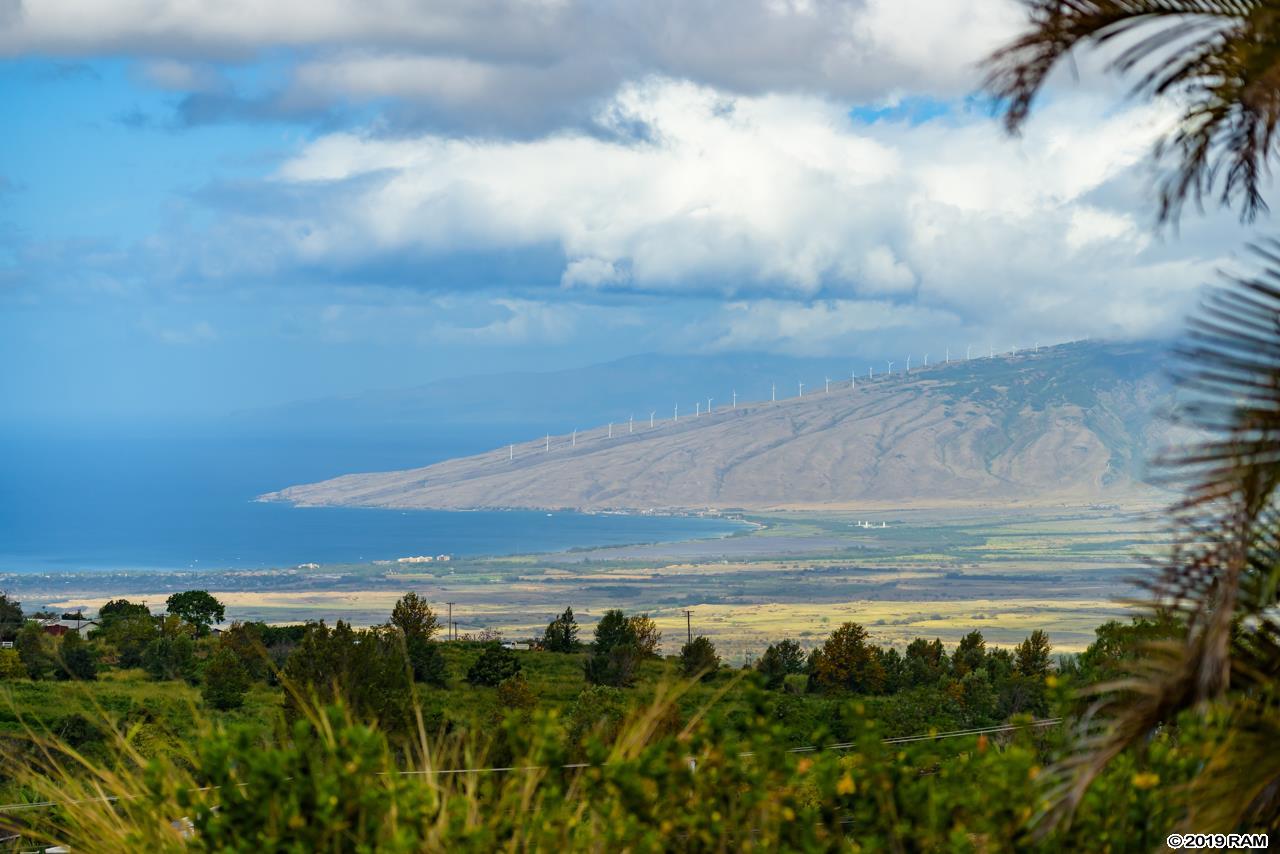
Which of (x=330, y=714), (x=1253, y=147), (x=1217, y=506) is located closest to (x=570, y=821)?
(x=330, y=714)

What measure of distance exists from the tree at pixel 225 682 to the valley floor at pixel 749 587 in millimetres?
51605

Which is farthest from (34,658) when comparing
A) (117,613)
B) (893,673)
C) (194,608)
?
(893,673)

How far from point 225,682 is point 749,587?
11124 cm

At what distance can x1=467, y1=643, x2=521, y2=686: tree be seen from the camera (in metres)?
39.5

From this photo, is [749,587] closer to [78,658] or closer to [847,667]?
[847,667]

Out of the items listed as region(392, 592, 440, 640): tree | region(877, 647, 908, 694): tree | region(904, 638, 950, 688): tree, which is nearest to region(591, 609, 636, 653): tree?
region(392, 592, 440, 640): tree

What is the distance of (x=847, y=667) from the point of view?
44.0 m

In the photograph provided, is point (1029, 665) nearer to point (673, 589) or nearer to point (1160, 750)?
point (1160, 750)

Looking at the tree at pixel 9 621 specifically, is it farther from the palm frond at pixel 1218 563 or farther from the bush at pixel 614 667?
the palm frond at pixel 1218 563

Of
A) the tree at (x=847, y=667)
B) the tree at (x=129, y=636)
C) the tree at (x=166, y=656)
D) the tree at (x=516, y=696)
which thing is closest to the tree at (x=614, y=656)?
the tree at (x=516, y=696)

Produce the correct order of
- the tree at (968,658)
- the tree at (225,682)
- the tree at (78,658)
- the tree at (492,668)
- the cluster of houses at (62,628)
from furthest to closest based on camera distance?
the tree at (968,658) < the cluster of houses at (62,628) < the tree at (492,668) < the tree at (78,658) < the tree at (225,682)

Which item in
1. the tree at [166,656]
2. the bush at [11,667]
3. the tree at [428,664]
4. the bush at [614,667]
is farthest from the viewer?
the bush at [614,667]

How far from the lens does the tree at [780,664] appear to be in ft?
140

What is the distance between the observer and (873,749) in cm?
452
